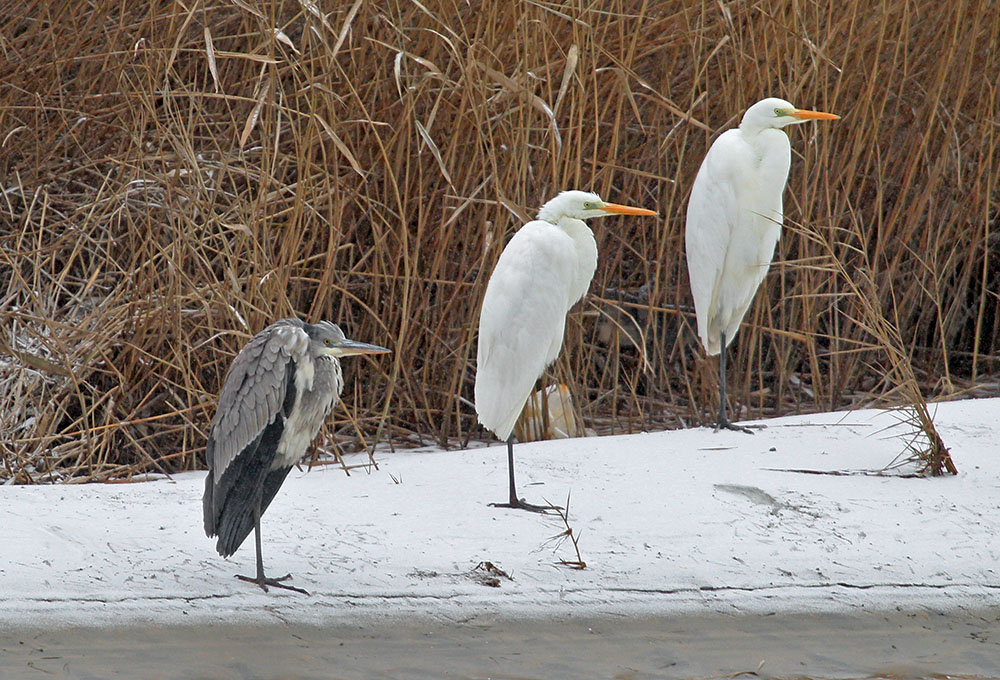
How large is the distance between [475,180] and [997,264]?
2715 mm

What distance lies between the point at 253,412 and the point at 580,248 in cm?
121

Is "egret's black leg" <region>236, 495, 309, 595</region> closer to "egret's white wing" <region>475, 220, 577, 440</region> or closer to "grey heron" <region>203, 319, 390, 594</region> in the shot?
"grey heron" <region>203, 319, 390, 594</region>

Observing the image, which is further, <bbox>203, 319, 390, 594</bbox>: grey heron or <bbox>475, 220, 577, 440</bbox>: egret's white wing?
<bbox>475, 220, 577, 440</bbox>: egret's white wing

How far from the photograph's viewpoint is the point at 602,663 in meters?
2.52

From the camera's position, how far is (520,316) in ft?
10.9

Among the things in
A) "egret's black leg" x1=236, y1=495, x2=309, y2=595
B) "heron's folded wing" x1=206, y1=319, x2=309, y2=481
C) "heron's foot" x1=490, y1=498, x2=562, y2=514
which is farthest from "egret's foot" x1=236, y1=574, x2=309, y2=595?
"heron's foot" x1=490, y1=498, x2=562, y2=514

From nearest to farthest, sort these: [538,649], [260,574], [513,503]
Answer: [538,649] < [260,574] < [513,503]

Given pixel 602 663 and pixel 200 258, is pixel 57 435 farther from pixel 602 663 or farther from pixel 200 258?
pixel 602 663

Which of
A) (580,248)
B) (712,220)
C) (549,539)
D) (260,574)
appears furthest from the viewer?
(712,220)

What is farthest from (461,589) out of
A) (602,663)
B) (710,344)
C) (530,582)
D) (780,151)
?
(780,151)

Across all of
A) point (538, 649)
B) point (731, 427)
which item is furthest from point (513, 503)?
point (731, 427)

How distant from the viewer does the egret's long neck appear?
11.3ft

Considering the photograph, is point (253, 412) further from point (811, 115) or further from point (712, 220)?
point (811, 115)

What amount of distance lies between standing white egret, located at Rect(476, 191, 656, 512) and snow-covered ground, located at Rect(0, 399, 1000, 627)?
0.24 m
